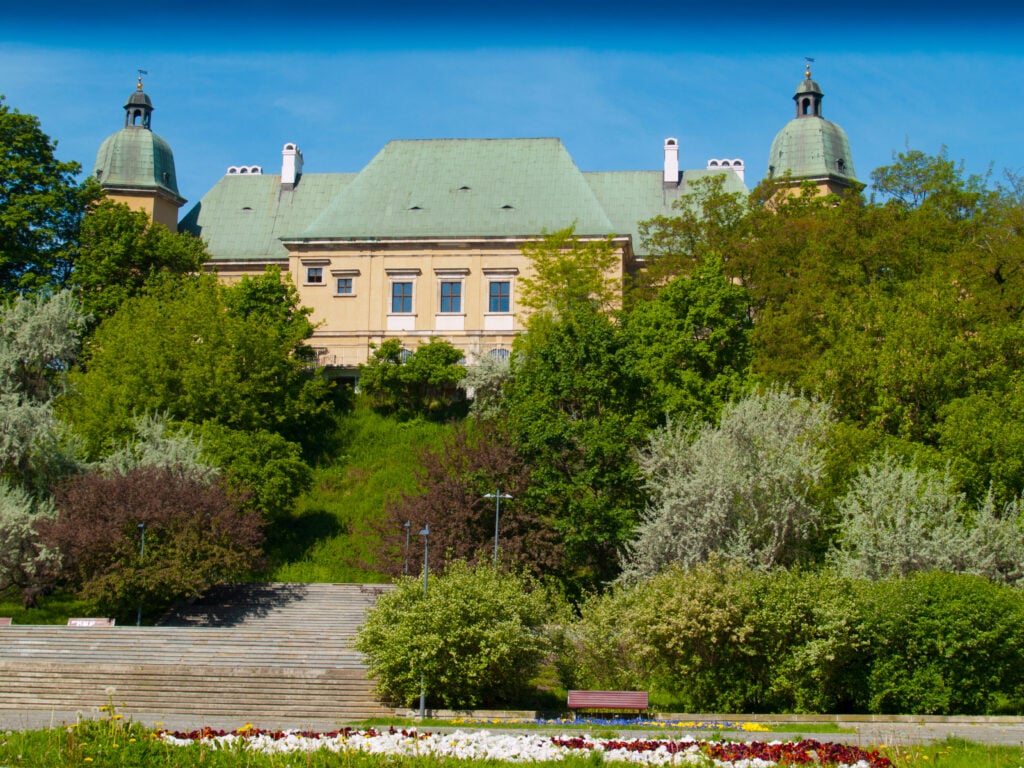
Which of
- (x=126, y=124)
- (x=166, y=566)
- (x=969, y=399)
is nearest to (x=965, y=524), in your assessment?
(x=969, y=399)

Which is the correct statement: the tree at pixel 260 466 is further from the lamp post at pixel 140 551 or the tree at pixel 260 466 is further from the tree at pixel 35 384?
the tree at pixel 35 384

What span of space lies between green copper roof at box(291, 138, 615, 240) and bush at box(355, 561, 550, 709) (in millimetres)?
35078

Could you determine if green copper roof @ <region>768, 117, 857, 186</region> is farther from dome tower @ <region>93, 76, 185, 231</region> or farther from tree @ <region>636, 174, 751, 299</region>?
dome tower @ <region>93, 76, 185, 231</region>

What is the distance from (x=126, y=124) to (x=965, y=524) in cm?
5031

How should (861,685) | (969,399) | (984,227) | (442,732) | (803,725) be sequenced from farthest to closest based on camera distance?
(984,227), (969,399), (861,685), (803,725), (442,732)

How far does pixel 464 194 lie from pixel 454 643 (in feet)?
133

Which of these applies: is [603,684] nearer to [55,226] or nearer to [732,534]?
[732,534]

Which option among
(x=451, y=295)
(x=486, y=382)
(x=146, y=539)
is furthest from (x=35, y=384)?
→ (x=451, y=295)

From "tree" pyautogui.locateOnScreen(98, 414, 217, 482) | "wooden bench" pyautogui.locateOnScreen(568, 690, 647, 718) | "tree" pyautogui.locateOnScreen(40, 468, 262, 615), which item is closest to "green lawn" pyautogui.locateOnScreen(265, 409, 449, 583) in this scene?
"tree" pyautogui.locateOnScreen(40, 468, 262, 615)

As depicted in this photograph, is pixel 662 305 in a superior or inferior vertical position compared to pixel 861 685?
superior

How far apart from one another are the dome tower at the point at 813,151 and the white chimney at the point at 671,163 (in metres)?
5.00

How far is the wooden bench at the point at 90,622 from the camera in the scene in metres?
31.8

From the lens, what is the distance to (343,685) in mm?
25844

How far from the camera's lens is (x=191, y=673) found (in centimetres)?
2622
